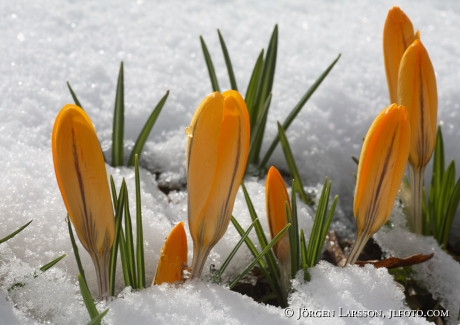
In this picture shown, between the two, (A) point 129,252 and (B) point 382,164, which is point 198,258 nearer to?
(A) point 129,252

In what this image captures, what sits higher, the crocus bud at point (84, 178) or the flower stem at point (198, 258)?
the crocus bud at point (84, 178)

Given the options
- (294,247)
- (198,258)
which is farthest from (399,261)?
(198,258)

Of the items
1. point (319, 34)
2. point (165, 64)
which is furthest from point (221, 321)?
point (319, 34)

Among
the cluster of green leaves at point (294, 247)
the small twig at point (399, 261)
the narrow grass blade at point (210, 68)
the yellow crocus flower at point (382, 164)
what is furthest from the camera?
the narrow grass blade at point (210, 68)

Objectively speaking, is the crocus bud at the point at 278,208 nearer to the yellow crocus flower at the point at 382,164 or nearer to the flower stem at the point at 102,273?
the yellow crocus flower at the point at 382,164

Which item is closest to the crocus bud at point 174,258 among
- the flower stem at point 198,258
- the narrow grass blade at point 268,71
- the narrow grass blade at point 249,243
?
the flower stem at point 198,258

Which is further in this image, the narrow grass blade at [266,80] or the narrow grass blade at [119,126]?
the narrow grass blade at [266,80]

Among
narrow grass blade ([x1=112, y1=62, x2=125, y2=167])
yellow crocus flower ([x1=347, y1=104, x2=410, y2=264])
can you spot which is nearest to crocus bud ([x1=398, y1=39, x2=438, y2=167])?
yellow crocus flower ([x1=347, y1=104, x2=410, y2=264])
